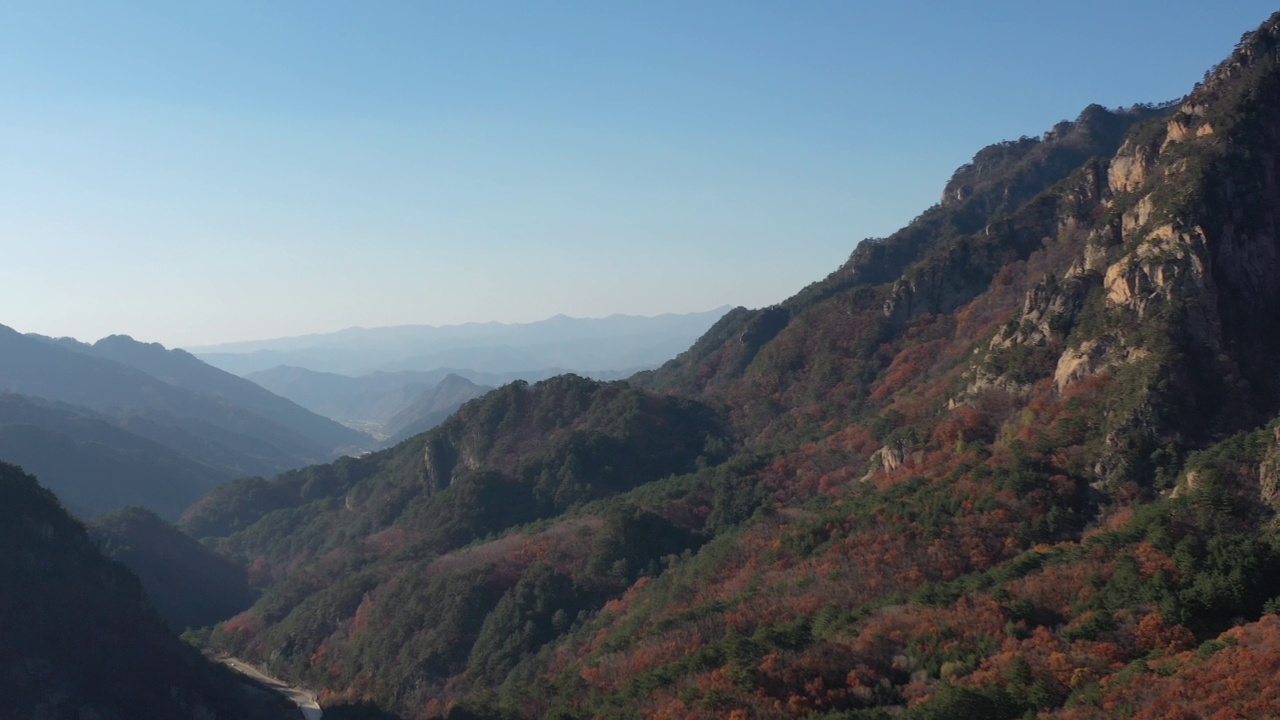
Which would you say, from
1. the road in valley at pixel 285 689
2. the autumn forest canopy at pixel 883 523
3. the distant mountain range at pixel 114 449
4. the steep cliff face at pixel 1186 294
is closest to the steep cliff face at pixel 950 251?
the autumn forest canopy at pixel 883 523

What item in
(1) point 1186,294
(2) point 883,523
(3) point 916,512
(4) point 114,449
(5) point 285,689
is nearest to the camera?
(3) point 916,512

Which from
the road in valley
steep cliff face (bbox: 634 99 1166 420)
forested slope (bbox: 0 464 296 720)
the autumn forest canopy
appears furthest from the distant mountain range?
steep cliff face (bbox: 634 99 1166 420)

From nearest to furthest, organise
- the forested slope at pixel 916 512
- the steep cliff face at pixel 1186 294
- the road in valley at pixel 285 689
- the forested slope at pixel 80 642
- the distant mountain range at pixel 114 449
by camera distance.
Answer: the forested slope at pixel 916 512, the steep cliff face at pixel 1186 294, the forested slope at pixel 80 642, the road in valley at pixel 285 689, the distant mountain range at pixel 114 449

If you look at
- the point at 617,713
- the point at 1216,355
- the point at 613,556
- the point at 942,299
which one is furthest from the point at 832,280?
the point at 617,713

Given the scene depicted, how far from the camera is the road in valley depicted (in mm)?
53500

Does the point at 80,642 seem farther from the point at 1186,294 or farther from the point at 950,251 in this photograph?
the point at 950,251

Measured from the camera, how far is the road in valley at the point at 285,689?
53500mm

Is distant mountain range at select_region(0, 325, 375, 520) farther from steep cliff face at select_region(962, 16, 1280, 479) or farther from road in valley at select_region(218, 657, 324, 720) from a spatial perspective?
steep cliff face at select_region(962, 16, 1280, 479)

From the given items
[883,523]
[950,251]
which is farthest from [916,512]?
[950,251]

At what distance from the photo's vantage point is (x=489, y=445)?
90.8 meters

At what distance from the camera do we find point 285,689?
58531 mm

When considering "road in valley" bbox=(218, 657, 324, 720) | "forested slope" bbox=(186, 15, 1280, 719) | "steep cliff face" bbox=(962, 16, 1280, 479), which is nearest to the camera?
"forested slope" bbox=(186, 15, 1280, 719)

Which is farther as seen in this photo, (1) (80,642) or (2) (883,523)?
(1) (80,642)

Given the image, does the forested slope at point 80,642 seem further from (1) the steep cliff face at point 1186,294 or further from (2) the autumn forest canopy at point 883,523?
(1) the steep cliff face at point 1186,294
